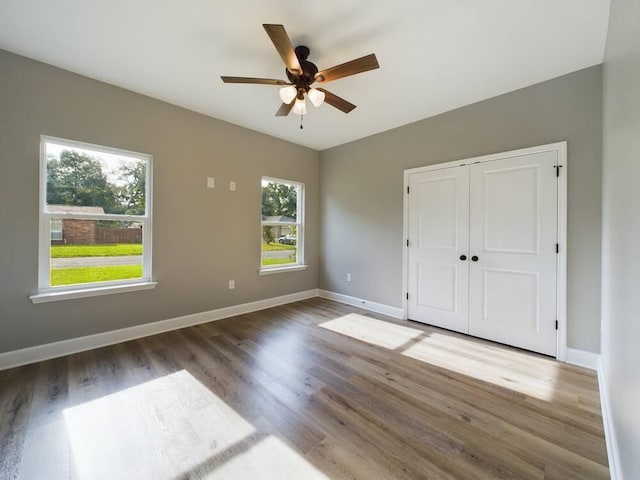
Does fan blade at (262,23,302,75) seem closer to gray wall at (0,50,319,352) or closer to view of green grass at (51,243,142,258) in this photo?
gray wall at (0,50,319,352)

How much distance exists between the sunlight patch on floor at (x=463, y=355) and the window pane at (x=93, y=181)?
279 cm

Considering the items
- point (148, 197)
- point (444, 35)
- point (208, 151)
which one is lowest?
point (148, 197)

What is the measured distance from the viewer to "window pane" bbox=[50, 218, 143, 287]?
8.46 feet

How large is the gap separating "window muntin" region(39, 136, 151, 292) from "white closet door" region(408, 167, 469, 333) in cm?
341

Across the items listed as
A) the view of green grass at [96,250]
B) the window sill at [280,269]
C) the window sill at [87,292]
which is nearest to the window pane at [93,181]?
the view of green grass at [96,250]

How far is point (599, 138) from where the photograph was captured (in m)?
2.35

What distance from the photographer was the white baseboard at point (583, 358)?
7.83ft

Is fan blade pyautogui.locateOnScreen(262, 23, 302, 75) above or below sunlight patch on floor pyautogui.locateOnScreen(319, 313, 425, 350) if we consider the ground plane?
above

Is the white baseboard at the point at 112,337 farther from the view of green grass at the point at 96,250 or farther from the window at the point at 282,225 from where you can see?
the view of green grass at the point at 96,250

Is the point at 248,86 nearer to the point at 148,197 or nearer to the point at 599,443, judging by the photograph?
the point at 148,197

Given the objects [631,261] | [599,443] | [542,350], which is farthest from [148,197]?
[542,350]

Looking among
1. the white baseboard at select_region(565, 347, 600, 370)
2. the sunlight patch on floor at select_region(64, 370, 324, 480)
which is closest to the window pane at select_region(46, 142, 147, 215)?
the sunlight patch on floor at select_region(64, 370, 324, 480)

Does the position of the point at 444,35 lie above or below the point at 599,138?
above

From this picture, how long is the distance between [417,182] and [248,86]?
2407 millimetres
